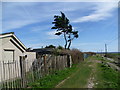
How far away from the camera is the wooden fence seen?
8805 mm

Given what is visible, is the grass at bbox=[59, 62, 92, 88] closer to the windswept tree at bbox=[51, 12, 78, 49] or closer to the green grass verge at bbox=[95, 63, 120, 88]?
the green grass verge at bbox=[95, 63, 120, 88]

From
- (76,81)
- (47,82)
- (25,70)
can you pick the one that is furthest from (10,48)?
(76,81)

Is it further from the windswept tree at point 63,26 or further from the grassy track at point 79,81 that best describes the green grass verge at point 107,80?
the windswept tree at point 63,26

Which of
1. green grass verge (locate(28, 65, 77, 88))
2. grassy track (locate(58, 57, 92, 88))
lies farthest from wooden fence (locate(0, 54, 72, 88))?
grassy track (locate(58, 57, 92, 88))

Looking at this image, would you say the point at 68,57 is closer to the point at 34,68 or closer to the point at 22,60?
the point at 34,68

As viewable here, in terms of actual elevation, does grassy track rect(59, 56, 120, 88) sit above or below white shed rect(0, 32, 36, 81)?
below

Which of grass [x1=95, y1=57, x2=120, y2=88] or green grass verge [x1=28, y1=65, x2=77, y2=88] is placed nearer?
grass [x1=95, y1=57, x2=120, y2=88]

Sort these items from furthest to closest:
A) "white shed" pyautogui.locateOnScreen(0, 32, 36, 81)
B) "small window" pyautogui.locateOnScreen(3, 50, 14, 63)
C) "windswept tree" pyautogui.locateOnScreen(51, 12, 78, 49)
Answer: "windswept tree" pyautogui.locateOnScreen(51, 12, 78, 49)
"small window" pyautogui.locateOnScreen(3, 50, 14, 63)
"white shed" pyautogui.locateOnScreen(0, 32, 36, 81)

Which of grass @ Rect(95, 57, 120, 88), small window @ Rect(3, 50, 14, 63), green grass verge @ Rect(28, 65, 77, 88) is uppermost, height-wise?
small window @ Rect(3, 50, 14, 63)

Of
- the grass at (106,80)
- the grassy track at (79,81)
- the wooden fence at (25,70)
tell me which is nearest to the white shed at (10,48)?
the wooden fence at (25,70)

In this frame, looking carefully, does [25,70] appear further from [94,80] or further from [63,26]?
[63,26]

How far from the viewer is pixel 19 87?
8867 mm

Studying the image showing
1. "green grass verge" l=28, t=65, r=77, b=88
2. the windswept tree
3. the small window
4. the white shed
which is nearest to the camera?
"green grass verge" l=28, t=65, r=77, b=88

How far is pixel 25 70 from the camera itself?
997 cm
